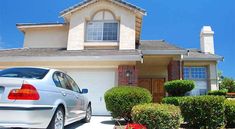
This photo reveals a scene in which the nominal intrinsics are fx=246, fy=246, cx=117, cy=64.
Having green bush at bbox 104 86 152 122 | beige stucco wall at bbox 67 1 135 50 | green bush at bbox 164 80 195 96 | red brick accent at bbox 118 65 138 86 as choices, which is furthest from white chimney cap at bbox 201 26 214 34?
green bush at bbox 104 86 152 122

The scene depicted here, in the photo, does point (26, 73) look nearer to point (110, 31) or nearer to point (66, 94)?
point (66, 94)

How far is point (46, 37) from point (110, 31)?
476cm

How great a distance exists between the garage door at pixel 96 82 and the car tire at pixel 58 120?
19.6 feet

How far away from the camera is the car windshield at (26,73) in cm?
584

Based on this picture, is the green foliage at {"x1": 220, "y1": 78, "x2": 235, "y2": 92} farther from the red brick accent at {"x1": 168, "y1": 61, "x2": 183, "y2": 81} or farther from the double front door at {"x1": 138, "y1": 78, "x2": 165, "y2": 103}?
the red brick accent at {"x1": 168, "y1": 61, "x2": 183, "y2": 81}

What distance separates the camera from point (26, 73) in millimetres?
6004

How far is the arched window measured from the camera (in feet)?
48.8

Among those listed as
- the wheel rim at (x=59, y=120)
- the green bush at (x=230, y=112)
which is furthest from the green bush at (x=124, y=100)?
the wheel rim at (x=59, y=120)

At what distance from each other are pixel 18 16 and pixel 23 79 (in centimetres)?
1506

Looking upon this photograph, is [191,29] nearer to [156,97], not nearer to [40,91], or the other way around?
[156,97]

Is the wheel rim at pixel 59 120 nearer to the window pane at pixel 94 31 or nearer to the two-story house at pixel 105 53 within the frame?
the two-story house at pixel 105 53

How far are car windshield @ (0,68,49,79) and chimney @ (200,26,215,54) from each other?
54.5 feet

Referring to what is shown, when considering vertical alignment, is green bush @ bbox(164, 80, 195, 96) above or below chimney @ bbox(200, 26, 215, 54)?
below

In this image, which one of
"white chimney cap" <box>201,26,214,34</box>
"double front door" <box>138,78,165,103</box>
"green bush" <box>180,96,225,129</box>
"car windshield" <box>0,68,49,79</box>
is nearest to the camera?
"car windshield" <box>0,68,49,79</box>
